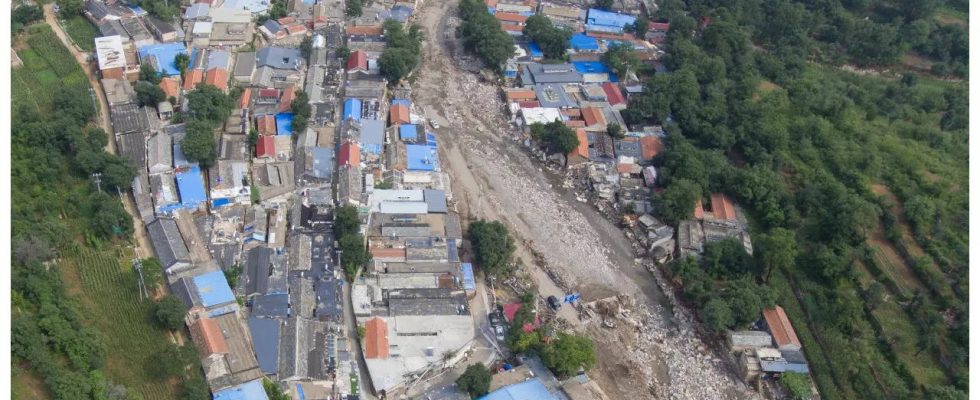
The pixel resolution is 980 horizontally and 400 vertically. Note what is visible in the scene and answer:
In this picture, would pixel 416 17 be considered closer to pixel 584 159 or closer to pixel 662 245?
pixel 584 159

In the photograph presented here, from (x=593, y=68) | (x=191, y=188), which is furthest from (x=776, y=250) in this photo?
(x=191, y=188)

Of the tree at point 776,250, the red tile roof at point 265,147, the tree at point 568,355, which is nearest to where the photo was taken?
the tree at point 568,355

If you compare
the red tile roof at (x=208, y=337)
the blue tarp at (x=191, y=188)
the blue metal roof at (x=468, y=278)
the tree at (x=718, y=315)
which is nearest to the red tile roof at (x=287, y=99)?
the blue tarp at (x=191, y=188)

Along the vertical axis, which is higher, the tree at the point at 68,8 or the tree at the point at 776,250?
the tree at the point at 68,8

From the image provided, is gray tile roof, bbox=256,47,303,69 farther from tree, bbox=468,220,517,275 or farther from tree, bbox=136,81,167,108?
tree, bbox=468,220,517,275

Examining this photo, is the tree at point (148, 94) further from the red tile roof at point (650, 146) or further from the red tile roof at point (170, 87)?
the red tile roof at point (650, 146)

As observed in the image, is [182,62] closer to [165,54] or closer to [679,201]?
[165,54]

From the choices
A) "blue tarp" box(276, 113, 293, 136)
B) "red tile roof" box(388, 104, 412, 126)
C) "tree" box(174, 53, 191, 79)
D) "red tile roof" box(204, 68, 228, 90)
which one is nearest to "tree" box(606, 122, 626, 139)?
"red tile roof" box(388, 104, 412, 126)
